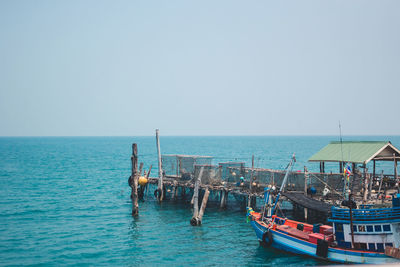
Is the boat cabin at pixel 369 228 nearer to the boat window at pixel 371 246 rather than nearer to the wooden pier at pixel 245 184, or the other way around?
the boat window at pixel 371 246

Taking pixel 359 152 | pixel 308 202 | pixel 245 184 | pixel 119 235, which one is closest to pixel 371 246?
pixel 308 202

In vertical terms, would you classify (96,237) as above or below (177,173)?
below

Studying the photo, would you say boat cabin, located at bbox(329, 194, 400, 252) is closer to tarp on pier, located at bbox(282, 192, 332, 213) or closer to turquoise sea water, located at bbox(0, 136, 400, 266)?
turquoise sea water, located at bbox(0, 136, 400, 266)

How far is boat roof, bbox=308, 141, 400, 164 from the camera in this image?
28.0 meters

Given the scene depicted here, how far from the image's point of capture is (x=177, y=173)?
128 feet

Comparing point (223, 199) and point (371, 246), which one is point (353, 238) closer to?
point (371, 246)

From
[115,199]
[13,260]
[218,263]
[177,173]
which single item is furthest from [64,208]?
[218,263]

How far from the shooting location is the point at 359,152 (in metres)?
29.1

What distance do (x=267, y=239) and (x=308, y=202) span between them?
14.1 ft

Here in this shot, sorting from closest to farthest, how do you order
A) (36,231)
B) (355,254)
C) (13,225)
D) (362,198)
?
(355,254), (362,198), (36,231), (13,225)

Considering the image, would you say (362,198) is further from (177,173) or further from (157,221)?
(177,173)

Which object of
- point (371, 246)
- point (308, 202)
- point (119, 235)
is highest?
point (308, 202)

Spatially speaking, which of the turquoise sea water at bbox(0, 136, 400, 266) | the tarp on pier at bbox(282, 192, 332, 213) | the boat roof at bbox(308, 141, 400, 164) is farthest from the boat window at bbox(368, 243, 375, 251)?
the boat roof at bbox(308, 141, 400, 164)

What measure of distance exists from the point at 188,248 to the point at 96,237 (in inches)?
294
